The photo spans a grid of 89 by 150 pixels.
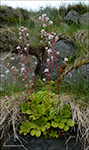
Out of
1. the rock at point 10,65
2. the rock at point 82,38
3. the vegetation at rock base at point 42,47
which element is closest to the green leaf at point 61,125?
the vegetation at rock base at point 42,47

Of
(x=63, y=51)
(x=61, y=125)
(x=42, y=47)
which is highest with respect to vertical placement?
(x=42, y=47)

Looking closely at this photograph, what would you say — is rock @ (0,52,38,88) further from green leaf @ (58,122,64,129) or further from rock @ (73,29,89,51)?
green leaf @ (58,122,64,129)

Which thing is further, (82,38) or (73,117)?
(82,38)

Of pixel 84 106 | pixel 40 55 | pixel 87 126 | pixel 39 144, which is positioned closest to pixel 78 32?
pixel 40 55

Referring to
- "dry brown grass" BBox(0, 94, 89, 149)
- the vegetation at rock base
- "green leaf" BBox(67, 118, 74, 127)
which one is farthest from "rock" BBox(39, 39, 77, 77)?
"green leaf" BBox(67, 118, 74, 127)

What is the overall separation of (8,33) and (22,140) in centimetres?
230

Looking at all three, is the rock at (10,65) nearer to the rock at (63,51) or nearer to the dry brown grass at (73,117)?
the rock at (63,51)

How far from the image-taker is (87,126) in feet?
5.28

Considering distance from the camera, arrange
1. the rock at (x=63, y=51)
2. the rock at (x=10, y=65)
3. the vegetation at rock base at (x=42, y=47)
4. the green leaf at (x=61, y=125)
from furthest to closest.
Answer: the rock at (x=63, y=51) < the rock at (x=10, y=65) < the vegetation at rock base at (x=42, y=47) < the green leaf at (x=61, y=125)

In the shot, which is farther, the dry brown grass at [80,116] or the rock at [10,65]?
the rock at [10,65]

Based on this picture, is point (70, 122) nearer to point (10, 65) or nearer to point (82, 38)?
point (10, 65)

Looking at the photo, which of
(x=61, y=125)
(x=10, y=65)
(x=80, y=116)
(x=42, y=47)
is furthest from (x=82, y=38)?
(x=61, y=125)

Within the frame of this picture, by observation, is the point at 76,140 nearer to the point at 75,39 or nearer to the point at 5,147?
the point at 5,147

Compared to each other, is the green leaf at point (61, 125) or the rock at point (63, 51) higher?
the rock at point (63, 51)
